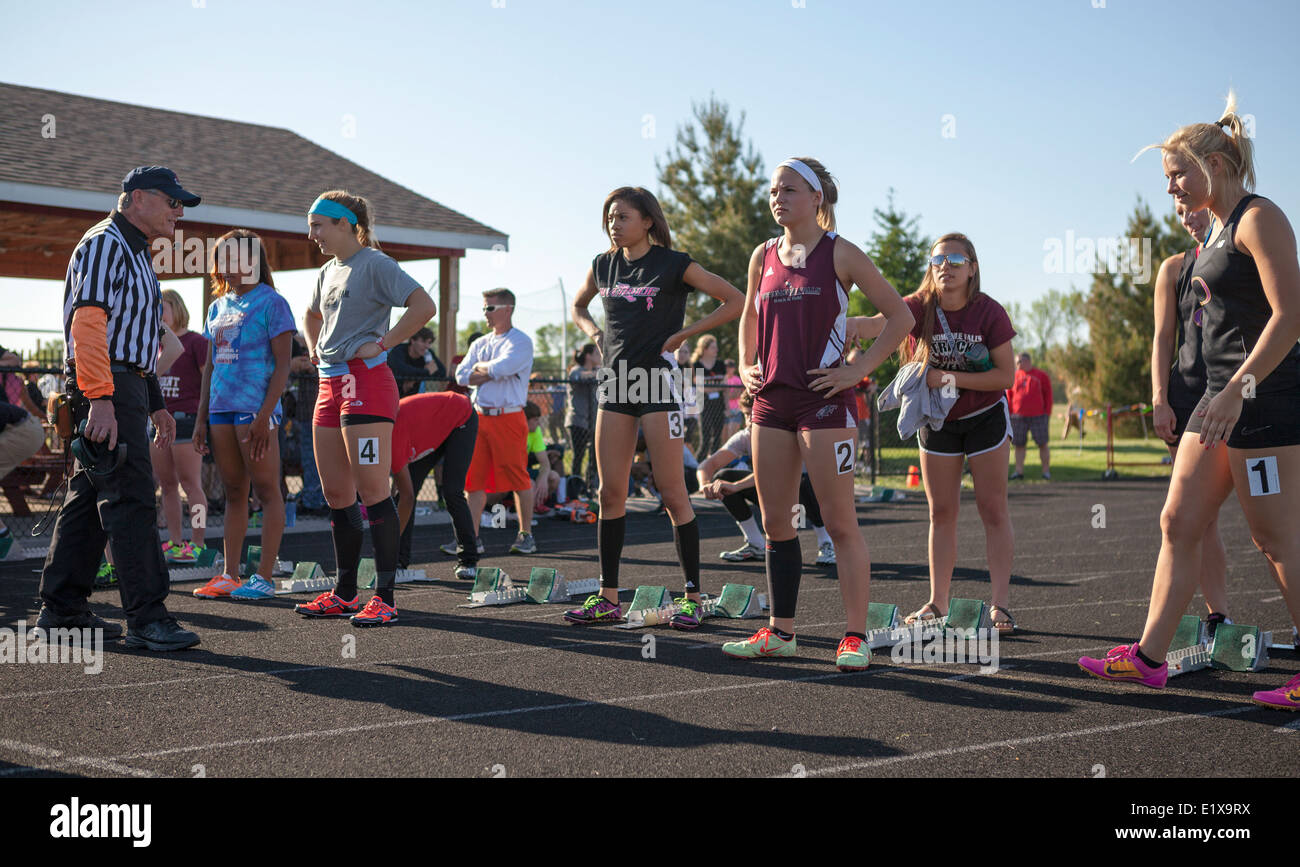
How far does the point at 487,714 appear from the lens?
455cm

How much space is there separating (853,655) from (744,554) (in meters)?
4.55

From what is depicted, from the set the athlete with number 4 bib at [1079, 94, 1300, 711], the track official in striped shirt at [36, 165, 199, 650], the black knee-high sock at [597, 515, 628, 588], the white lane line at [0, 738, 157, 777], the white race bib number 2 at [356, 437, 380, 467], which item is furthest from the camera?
the black knee-high sock at [597, 515, 628, 588]

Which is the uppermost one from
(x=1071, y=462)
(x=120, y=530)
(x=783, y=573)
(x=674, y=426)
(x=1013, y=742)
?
(x=674, y=426)

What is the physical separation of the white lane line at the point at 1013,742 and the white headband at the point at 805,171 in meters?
2.62

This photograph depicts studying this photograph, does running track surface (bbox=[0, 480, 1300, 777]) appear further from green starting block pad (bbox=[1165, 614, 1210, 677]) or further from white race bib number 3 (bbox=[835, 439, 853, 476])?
white race bib number 3 (bbox=[835, 439, 853, 476])

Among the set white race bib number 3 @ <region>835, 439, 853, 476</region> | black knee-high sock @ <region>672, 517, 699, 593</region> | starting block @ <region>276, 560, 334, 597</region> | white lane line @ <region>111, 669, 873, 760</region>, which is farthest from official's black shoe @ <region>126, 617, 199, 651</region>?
white race bib number 3 @ <region>835, 439, 853, 476</region>

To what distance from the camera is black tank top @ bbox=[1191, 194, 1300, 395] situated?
438cm

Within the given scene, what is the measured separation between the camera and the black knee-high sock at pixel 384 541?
21.0ft

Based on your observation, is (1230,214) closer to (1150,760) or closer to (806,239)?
(806,239)

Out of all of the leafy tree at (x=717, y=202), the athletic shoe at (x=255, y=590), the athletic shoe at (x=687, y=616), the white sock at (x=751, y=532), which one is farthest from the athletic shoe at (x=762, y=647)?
the leafy tree at (x=717, y=202)

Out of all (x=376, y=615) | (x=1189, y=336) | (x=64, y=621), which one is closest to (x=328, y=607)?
(x=376, y=615)

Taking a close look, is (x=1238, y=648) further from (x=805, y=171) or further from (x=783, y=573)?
(x=805, y=171)
